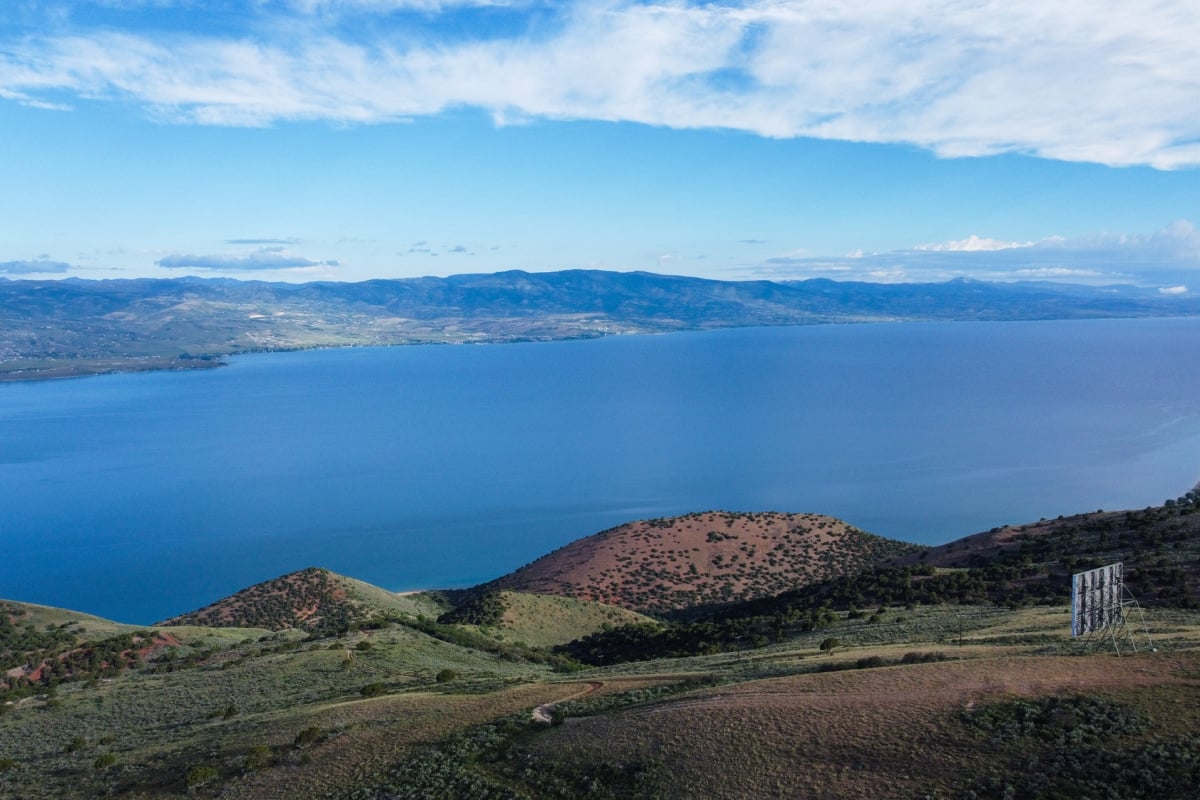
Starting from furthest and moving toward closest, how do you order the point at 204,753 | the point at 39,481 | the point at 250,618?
the point at 39,481 < the point at 250,618 < the point at 204,753

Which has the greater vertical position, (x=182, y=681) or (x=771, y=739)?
(x=771, y=739)

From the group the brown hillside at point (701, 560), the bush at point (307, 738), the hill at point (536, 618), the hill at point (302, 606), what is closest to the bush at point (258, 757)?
the bush at point (307, 738)

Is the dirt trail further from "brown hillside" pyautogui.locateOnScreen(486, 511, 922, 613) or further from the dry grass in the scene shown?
"brown hillside" pyautogui.locateOnScreen(486, 511, 922, 613)

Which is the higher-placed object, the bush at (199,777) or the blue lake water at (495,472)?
the bush at (199,777)

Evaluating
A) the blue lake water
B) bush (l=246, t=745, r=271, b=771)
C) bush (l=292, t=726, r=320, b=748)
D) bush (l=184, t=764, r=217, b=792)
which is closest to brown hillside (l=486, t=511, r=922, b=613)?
the blue lake water

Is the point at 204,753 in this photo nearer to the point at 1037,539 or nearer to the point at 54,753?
the point at 54,753

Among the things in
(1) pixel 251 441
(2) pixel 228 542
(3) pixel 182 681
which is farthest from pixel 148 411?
(3) pixel 182 681

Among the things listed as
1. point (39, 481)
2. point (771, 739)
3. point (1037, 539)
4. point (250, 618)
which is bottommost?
point (39, 481)

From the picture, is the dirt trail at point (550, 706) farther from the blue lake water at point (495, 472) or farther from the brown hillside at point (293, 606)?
the blue lake water at point (495, 472)
